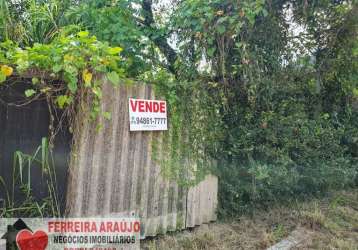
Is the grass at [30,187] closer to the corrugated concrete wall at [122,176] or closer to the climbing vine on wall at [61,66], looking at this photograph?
the corrugated concrete wall at [122,176]

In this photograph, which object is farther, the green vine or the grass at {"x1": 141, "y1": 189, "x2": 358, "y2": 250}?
the grass at {"x1": 141, "y1": 189, "x2": 358, "y2": 250}

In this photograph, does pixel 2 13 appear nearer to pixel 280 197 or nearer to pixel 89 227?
pixel 89 227

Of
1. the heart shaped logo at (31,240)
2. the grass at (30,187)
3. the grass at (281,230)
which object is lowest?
the grass at (281,230)

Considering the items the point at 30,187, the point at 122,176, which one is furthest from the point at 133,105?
the point at 30,187

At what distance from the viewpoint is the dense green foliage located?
3.54 meters

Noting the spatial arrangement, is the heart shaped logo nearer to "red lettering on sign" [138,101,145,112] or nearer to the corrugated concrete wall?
the corrugated concrete wall

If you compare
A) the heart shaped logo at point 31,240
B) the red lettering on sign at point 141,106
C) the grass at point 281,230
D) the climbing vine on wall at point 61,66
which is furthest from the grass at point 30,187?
the grass at point 281,230

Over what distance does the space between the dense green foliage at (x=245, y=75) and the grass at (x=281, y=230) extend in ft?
0.85

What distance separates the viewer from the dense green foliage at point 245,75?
354 cm

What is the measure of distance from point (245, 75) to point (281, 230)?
1.95 metres

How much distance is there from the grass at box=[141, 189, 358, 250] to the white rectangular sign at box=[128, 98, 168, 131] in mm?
1212

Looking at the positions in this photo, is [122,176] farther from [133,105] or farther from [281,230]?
[281,230]

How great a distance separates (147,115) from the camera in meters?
3.19

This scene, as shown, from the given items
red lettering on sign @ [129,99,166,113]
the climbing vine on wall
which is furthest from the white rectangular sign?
the climbing vine on wall
